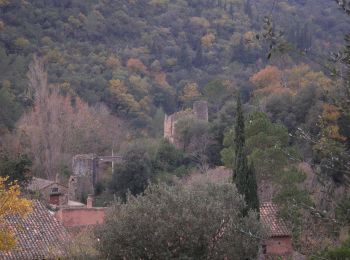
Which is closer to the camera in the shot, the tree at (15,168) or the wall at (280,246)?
the wall at (280,246)

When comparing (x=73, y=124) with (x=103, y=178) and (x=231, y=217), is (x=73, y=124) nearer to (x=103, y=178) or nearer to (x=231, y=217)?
(x=103, y=178)

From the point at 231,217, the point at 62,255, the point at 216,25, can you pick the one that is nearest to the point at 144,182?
the point at 62,255

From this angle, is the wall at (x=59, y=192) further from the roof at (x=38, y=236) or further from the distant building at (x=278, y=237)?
the distant building at (x=278, y=237)

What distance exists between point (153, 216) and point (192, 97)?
40.6 m

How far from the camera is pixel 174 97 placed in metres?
56.2

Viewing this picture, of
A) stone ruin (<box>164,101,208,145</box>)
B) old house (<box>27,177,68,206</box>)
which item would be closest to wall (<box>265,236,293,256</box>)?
old house (<box>27,177,68,206</box>)

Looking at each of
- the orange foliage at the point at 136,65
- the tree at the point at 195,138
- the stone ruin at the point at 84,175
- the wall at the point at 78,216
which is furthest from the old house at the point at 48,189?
the orange foliage at the point at 136,65

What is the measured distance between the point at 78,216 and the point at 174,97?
117 feet

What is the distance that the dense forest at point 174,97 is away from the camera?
19.7m

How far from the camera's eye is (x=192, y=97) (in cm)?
5434

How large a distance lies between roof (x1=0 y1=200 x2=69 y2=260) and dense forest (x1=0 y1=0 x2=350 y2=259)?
3857 millimetres

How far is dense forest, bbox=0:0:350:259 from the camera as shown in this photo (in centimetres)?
1969

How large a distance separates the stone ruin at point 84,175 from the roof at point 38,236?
13368mm

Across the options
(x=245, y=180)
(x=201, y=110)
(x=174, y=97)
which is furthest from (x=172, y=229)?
(x=174, y=97)
